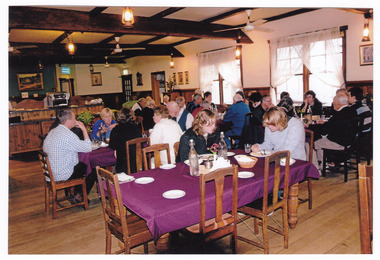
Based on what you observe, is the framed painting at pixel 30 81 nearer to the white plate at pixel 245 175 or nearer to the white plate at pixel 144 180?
the white plate at pixel 144 180

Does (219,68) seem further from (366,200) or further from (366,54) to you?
(366,200)

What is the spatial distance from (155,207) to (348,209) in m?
2.64

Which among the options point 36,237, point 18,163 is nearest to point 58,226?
point 36,237

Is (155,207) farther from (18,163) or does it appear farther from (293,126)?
(18,163)

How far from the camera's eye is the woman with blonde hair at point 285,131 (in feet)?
10.7

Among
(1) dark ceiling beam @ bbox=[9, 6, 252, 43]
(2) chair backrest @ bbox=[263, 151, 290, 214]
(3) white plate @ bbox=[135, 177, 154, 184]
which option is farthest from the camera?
(1) dark ceiling beam @ bbox=[9, 6, 252, 43]

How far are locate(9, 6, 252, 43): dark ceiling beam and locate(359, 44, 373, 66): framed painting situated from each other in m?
3.47

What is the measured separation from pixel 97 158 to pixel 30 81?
10953mm

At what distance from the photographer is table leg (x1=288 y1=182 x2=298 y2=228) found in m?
3.03

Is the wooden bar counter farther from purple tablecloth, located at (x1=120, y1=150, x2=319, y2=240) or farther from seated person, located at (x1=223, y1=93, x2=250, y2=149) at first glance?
purple tablecloth, located at (x1=120, y1=150, x2=319, y2=240)

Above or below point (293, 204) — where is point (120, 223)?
above

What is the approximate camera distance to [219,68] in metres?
9.89

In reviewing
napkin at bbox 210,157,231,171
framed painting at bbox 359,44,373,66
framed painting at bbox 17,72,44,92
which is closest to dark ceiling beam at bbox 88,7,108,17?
napkin at bbox 210,157,231,171

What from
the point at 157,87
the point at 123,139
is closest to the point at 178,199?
the point at 123,139
